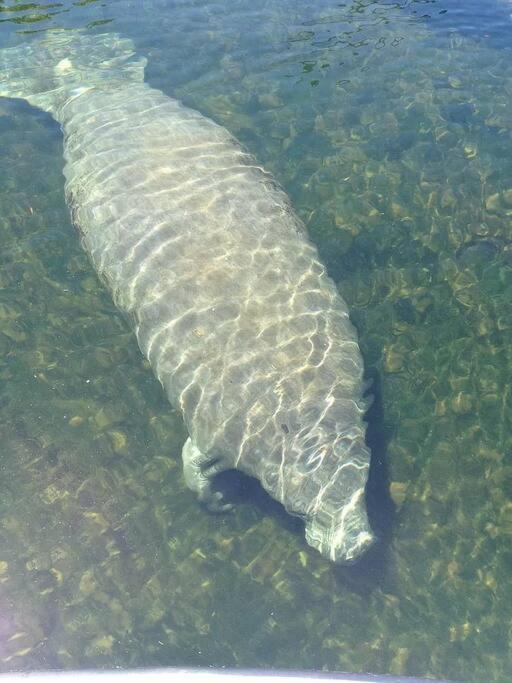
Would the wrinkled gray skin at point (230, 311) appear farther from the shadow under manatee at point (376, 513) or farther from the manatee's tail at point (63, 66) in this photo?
the manatee's tail at point (63, 66)

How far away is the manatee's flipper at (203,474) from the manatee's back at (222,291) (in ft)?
0.39

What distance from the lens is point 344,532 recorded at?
524 cm

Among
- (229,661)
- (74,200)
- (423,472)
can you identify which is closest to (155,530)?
(229,661)

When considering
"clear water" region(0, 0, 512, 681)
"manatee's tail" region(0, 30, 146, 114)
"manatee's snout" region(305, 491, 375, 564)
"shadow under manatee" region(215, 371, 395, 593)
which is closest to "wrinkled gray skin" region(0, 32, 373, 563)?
"manatee's snout" region(305, 491, 375, 564)

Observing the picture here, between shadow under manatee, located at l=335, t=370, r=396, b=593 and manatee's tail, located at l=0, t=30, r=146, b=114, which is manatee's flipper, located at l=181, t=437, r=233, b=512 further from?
manatee's tail, located at l=0, t=30, r=146, b=114

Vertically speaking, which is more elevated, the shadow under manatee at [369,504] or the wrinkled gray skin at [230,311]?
the wrinkled gray skin at [230,311]

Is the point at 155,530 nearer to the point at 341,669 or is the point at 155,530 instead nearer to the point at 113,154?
the point at 341,669

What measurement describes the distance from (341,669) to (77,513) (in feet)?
9.24

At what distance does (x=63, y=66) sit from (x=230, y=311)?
726 cm

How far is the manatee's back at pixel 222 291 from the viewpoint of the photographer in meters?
5.77

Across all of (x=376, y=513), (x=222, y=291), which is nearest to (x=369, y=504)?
(x=376, y=513)

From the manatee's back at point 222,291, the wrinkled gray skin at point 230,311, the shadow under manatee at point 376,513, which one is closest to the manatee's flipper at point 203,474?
the wrinkled gray skin at point 230,311

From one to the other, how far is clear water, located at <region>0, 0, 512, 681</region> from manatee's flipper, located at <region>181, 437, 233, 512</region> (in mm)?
159

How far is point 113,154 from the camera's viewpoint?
26.0ft
